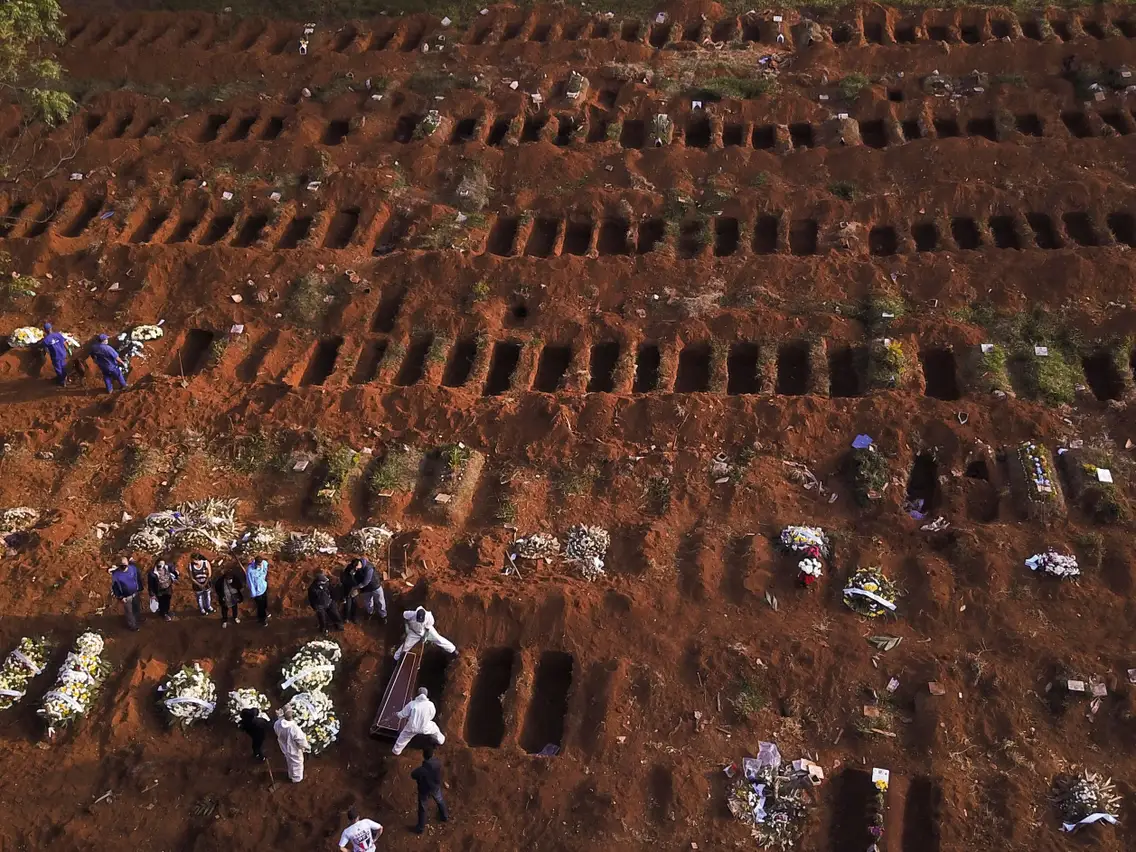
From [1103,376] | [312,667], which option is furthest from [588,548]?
[1103,376]

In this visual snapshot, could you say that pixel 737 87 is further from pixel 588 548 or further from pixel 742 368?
pixel 588 548

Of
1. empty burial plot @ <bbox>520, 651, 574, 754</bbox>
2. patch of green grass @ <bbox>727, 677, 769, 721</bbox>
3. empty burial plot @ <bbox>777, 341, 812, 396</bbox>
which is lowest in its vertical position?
empty burial plot @ <bbox>520, 651, 574, 754</bbox>

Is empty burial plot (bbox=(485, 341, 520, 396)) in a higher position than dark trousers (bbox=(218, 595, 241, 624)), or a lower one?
higher

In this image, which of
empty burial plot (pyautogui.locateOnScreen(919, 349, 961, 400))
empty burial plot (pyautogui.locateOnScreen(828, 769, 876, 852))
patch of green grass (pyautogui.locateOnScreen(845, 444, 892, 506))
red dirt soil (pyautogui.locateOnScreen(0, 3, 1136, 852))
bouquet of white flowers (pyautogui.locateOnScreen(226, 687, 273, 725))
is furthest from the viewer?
empty burial plot (pyautogui.locateOnScreen(919, 349, 961, 400))

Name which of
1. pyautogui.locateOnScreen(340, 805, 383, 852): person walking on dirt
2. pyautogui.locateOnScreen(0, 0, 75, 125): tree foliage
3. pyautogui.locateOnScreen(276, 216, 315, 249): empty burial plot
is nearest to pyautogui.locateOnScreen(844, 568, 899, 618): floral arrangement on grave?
pyautogui.locateOnScreen(340, 805, 383, 852): person walking on dirt

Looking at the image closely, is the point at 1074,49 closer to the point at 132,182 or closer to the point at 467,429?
the point at 467,429

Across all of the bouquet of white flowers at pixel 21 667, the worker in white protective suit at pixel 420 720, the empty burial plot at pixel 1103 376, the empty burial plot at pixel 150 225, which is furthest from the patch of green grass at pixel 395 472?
the empty burial plot at pixel 1103 376

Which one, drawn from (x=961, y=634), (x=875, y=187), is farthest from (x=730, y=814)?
(x=875, y=187)

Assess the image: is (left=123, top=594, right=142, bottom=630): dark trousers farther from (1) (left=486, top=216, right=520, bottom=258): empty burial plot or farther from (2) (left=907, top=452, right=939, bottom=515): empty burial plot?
(2) (left=907, top=452, right=939, bottom=515): empty burial plot
